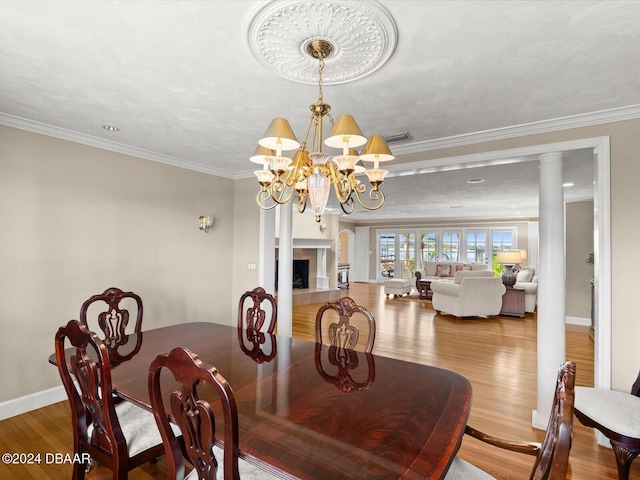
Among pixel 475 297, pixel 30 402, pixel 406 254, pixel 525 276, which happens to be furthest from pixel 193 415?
pixel 406 254

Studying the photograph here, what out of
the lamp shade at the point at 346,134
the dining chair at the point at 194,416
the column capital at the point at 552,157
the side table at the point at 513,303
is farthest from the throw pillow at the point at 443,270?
the dining chair at the point at 194,416

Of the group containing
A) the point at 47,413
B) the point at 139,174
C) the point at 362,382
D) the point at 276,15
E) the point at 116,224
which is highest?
the point at 276,15

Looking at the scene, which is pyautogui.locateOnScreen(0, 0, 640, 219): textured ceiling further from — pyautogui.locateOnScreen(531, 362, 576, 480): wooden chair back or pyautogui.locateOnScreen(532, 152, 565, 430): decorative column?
pyautogui.locateOnScreen(531, 362, 576, 480): wooden chair back

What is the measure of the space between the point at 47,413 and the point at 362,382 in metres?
2.84

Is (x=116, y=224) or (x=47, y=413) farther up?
(x=116, y=224)

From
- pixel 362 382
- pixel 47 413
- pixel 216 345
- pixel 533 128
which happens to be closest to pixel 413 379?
pixel 362 382

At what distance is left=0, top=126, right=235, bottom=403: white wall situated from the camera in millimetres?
2799

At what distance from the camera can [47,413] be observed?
2.84m

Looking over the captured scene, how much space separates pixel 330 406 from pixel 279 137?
1.24 metres

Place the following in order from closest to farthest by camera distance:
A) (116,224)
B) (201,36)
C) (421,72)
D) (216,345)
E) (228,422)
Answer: (228,422)
(201,36)
(421,72)
(216,345)
(116,224)

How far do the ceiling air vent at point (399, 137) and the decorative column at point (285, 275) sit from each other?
1.53m

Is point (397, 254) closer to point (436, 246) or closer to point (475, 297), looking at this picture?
point (436, 246)

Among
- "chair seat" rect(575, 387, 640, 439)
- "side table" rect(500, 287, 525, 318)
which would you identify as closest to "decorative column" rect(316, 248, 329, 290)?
"side table" rect(500, 287, 525, 318)

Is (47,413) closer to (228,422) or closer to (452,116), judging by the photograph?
(228,422)
